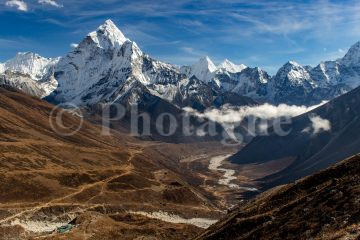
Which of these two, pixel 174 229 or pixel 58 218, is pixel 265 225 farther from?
pixel 58 218

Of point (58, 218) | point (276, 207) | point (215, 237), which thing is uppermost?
point (276, 207)

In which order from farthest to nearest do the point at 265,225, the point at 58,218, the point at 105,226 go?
the point at 58,218, the point at 105,226, the point at 265,225

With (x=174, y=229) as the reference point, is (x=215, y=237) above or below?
above

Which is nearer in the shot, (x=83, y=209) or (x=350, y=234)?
(x=350, y=234)

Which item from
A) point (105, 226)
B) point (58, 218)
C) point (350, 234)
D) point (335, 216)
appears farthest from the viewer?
point (58, 218)

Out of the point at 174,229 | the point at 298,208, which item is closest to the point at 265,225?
the point at 298,208

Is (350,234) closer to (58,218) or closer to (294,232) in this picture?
(294,232)
